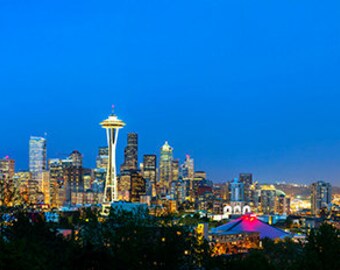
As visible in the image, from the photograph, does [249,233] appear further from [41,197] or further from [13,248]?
[41,197]

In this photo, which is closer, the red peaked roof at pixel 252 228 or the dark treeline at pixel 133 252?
the dark treeline at pixel 133 252

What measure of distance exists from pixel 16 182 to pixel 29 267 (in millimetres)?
168822

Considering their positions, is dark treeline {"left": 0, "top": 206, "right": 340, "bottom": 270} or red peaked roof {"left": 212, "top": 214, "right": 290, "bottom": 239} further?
red peaked roof {"left": 212, "top": 214, "right": 290, "bottom": 239}

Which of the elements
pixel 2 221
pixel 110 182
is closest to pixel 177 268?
pixel 2 221

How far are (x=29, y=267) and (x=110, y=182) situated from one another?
10701cm

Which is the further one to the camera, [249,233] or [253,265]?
[249,233]

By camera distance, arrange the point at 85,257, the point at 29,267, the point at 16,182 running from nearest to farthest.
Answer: the point at 29,267
the point at 85,257
the point at 16,182

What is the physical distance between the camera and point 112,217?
4441cm

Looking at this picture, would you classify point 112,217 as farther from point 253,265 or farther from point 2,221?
point 2,221

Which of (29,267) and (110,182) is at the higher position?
(110,182)

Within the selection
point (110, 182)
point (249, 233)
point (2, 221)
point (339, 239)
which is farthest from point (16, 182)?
point (339, 239)

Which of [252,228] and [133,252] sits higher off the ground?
[252,228]

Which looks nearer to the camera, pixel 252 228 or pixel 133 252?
pixel 133 252

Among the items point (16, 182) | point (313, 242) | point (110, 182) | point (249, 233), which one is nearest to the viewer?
point (313, 242)
